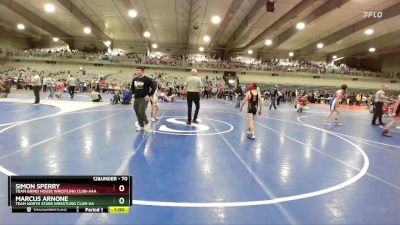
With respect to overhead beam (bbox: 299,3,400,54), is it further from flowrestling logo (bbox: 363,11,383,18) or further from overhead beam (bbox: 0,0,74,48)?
overhead beam (bbox: 0,0,74,48)

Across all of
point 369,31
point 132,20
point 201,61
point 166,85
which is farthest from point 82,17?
point 369,31

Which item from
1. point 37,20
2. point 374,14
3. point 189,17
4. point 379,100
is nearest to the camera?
point 379,100

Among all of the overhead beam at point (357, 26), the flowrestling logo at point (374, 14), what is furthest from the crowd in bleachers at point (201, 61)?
the flowrestling logo at point (374, 14)

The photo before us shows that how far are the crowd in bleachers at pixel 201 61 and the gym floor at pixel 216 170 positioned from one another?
3081 cm

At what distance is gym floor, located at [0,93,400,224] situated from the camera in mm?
3402

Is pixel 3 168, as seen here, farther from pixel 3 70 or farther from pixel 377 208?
pixel 3 70

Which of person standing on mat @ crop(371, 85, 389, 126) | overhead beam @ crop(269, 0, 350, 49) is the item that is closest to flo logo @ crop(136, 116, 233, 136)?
person standing on mat @ crop(371, 85, 389, 126)

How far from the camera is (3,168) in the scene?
456cm

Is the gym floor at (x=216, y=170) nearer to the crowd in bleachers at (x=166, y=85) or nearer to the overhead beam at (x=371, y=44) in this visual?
the crowd in bleachers at (x=166, y=85)

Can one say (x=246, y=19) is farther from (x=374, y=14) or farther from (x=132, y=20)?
(x=132, y=20)
